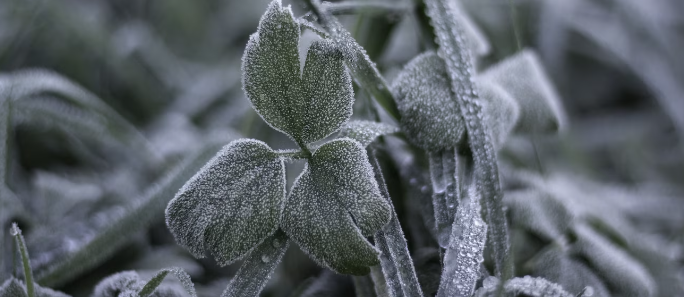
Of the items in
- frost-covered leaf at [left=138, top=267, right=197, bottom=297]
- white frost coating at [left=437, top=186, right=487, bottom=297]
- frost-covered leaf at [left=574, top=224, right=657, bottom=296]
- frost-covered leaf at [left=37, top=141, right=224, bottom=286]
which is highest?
frost-covered leaf at [left=138, top=267, right=197, bottom=297]

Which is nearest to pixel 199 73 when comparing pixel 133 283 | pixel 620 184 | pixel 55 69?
pixel 55 69

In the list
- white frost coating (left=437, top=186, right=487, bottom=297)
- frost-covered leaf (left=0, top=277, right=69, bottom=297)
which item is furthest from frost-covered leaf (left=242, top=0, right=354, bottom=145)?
frost-covered leaf (left=0, top=277, right=69, bottom=297)

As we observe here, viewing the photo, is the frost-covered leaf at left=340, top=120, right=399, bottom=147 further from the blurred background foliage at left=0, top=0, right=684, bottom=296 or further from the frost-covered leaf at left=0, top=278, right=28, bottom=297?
the frost-covered leaf at left=0, top=278, right=28, bottom=297

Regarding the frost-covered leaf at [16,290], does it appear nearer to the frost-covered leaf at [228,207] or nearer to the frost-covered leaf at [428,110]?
the frost-covered leaf at [228,207]

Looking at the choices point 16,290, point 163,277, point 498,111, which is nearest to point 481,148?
→ point 498,111

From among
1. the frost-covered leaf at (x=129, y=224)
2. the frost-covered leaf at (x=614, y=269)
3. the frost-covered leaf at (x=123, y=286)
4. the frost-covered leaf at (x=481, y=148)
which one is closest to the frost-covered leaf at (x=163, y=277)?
the frost-covered leaf at (x=123, y=286)

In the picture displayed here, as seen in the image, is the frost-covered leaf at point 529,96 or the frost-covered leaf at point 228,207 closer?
the frost-covered leaf at point 228,207
